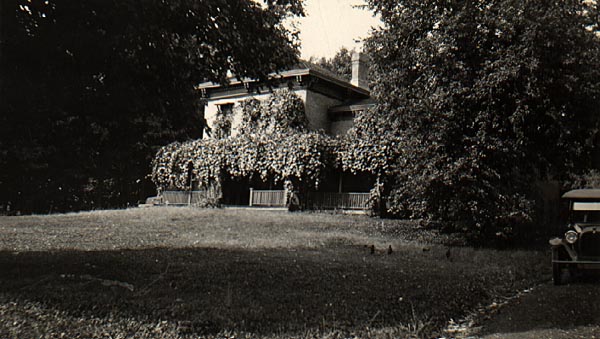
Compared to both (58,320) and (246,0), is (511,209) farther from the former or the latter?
(58,320)

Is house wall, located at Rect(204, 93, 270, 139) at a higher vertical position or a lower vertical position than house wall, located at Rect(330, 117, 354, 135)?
higher

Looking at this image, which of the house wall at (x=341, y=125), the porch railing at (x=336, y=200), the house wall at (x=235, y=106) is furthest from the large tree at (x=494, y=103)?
the house wall at (x=235, y=106)

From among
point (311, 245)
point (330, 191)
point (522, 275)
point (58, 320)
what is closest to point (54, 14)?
point (58, 320)

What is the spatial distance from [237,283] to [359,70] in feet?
93.5

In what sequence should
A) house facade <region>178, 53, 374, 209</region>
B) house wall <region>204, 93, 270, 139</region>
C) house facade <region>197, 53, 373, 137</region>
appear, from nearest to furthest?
house facade <region>178, 53, 374, 209</region> → house facade <region>197, 53, 373, 137</region> → house wall <region>204, 93, 270, 139</region>

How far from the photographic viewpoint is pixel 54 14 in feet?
23.5

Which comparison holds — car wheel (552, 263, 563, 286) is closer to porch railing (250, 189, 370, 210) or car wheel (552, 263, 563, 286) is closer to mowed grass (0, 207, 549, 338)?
mowed grass (0, 207, 549, 338)

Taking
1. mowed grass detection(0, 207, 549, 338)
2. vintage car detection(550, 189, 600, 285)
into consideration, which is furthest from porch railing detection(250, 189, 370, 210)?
vintage car detection(550, 189, 600, 285)

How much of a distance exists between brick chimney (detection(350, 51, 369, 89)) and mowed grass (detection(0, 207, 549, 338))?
66.2 ft

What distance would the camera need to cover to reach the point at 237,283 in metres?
7.58

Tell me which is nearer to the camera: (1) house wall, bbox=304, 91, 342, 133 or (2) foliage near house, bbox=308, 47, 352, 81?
(1) house wall, bbox=304, 91, 342, 133

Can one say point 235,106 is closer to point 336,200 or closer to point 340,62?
point 336,200

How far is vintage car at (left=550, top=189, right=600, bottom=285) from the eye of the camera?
30.8 feet

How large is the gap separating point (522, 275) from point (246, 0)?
7.81 m
